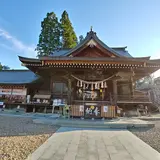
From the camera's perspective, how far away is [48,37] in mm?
22578

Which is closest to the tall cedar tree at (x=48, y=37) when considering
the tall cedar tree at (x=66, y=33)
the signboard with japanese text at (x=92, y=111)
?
the tall cedar tree at (x=66, y=33)

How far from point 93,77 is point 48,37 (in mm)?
16858

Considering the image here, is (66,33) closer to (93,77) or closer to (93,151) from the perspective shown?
(93,77)

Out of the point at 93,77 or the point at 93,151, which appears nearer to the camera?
the point at 93,151

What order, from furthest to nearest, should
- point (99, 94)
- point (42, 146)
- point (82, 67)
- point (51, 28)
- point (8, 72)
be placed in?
point (51, 28)
point (8, 72)
point (99, 94)
point (82, 67)
point (42, 146)

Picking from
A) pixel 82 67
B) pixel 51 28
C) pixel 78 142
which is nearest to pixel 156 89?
pixel 82 67

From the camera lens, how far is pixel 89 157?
9.25 feet

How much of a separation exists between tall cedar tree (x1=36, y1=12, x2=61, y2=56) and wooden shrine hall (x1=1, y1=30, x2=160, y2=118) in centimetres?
1277

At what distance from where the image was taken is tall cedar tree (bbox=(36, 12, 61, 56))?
22328 millimetres

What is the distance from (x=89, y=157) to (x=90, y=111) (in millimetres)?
4505

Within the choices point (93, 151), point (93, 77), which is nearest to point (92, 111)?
point (93, 77)

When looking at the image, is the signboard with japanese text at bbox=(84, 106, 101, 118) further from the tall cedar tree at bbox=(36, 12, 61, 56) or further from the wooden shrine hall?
the tall cedar tree at bbox=(36, 12, 61, 56)

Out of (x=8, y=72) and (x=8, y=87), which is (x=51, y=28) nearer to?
(x=8, y=72)

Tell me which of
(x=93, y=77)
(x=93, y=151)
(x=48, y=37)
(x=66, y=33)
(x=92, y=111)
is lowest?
(x=93, y=151)
